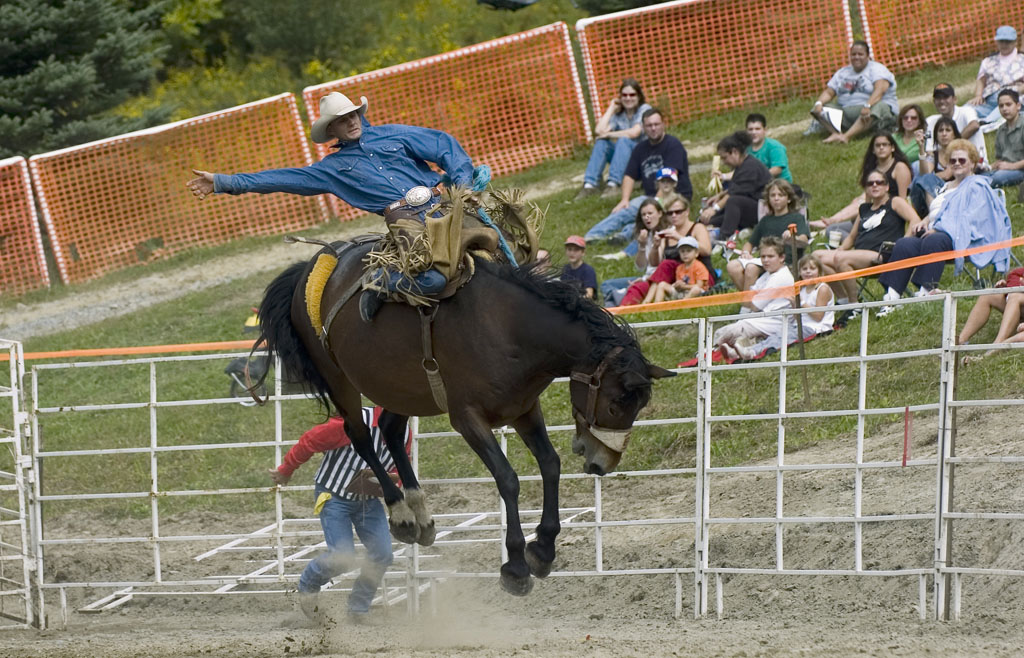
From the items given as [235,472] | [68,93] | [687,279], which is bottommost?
[235,472]

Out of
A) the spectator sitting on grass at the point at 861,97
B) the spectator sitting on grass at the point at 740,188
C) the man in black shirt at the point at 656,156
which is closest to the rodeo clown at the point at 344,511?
the spectator sitting on grass at the point at 740,188

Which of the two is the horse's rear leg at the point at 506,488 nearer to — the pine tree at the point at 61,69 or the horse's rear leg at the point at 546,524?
the horse's rear leg at the point at 546,524

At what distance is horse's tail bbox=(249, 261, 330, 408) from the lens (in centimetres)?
725

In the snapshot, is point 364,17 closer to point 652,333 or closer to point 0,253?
point 0,253

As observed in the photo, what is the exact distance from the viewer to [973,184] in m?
10.1

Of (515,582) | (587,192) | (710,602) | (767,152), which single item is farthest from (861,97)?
(515,582)

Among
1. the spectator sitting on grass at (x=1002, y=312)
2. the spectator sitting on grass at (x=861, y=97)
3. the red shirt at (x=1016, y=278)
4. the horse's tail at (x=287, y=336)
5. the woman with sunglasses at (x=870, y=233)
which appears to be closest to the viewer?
the horse's tail at (x=287, y=336)

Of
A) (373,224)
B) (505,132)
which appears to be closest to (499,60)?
(505,132)

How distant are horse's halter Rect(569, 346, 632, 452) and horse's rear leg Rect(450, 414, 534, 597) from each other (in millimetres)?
472

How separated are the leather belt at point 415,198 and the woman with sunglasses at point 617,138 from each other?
8.80 meters

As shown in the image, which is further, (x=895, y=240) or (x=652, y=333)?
(x=652, y=333)

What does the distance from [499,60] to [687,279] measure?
25.0 feet

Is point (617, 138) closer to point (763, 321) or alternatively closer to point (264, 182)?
point (763, 321)

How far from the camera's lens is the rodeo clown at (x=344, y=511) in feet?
25.7
